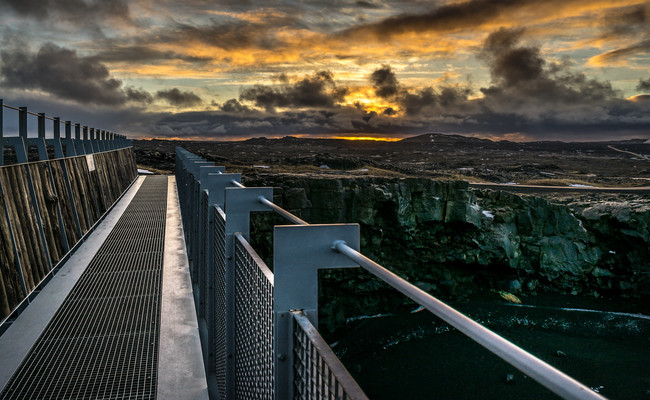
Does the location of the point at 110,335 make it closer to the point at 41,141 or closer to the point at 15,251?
the point at 15,251

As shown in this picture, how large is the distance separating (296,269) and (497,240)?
38.2m

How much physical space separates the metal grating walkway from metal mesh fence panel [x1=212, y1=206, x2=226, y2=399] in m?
0.49

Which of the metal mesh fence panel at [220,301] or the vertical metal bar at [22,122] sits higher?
the vertical metal bar at [22,122]

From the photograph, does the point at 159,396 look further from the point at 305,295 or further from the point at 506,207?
the point at 506,207

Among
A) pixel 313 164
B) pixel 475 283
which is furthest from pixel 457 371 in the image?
pixel 313 164

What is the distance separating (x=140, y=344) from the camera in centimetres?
387

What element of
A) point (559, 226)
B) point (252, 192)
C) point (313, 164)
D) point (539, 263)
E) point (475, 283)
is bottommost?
point (475, 283)

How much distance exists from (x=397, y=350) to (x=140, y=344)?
86.7ft

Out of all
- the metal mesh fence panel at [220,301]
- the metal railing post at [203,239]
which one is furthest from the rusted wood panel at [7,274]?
the metal mesh fence panel at [220,301]

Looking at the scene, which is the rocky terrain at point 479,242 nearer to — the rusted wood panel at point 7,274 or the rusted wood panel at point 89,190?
the rusted wood panel at point 89,190

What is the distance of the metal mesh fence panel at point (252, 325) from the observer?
179 centimetres

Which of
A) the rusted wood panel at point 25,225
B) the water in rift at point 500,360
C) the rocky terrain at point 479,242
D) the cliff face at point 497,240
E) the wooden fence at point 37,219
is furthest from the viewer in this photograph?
the cliff face at point 497,240

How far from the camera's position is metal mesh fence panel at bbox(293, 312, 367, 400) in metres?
1.12

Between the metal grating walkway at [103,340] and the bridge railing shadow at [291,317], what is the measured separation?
86 cm
